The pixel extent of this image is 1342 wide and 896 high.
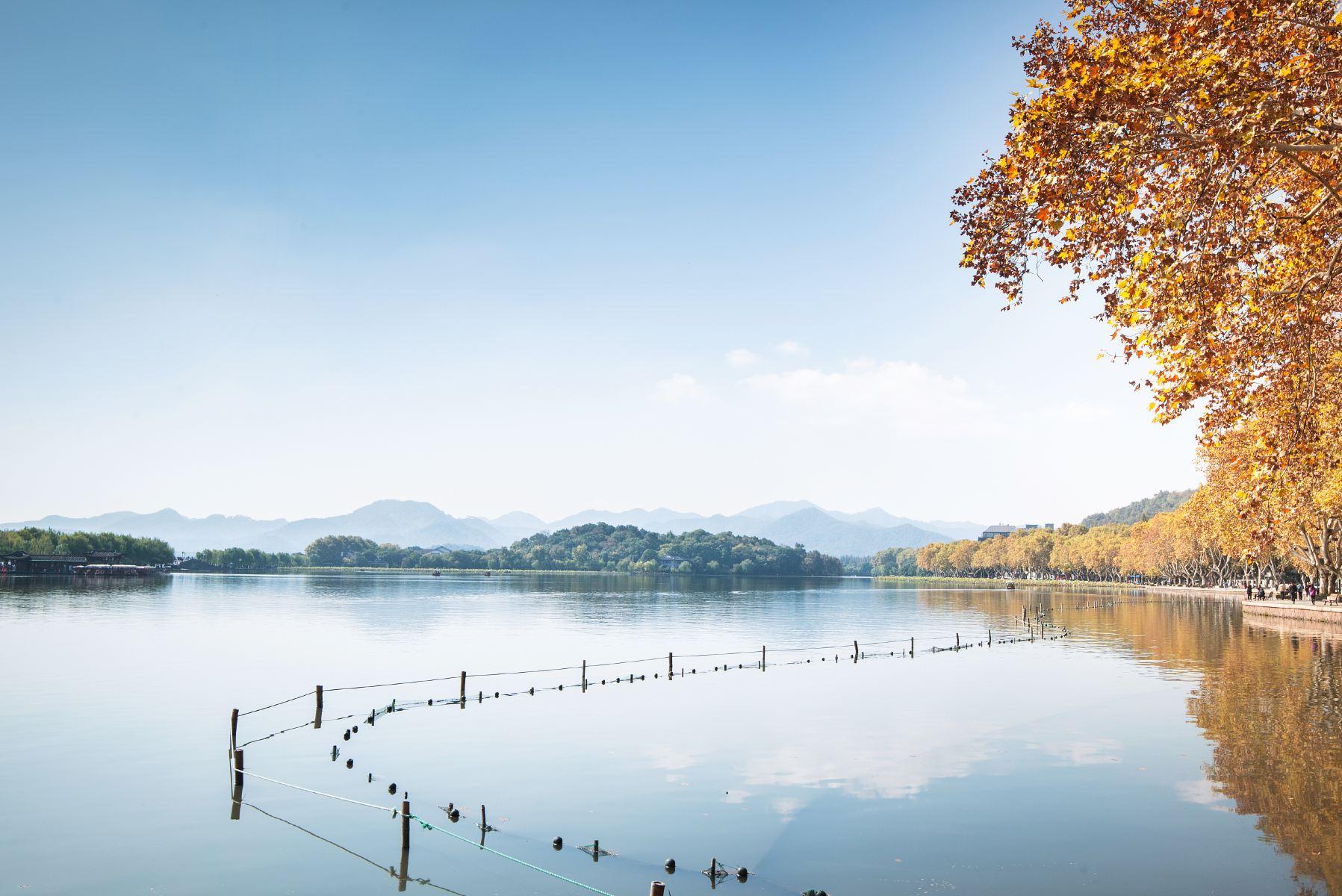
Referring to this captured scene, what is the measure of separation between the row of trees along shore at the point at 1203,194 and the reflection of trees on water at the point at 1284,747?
602 centimetres

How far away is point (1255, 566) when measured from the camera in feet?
408

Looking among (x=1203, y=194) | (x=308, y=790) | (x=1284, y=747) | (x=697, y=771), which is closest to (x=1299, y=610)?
(x=1284, y=747)

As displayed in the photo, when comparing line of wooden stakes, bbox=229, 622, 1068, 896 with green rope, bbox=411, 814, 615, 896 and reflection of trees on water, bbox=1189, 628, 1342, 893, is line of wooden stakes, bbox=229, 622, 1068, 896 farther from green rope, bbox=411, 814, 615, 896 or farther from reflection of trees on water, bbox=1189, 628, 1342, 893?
reflection of trees on water, bbox=1189, 628, 1342, 893

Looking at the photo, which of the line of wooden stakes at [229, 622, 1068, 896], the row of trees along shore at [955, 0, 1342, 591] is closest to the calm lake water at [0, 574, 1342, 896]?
the line of wooden stakes at [229, 622, 1068, 896]

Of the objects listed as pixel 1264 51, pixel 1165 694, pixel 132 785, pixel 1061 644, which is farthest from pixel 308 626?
pixel 1264 51

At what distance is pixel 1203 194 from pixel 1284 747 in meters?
19.4

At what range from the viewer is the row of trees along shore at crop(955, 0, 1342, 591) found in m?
13.0

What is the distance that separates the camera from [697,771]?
25.8m

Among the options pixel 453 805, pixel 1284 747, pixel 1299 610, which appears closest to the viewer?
pixel 453 805

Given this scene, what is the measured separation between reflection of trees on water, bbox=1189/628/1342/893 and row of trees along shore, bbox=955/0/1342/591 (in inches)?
237

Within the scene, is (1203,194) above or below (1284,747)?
above

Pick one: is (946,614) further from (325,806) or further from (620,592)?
(325,806)

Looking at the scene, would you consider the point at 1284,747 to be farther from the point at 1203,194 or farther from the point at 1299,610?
the point at 1299,610

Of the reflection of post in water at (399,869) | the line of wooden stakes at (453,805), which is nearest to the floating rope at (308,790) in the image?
the line of wooden stakes at (453,805)
